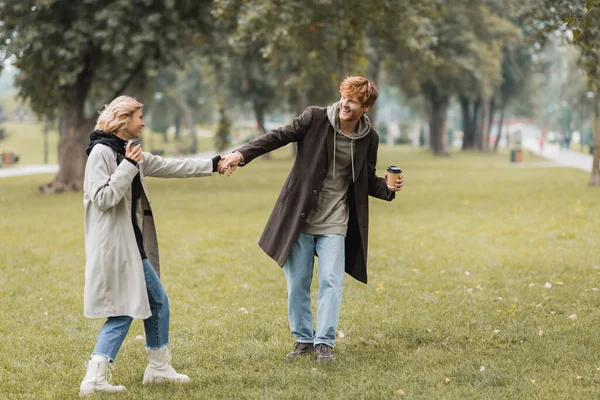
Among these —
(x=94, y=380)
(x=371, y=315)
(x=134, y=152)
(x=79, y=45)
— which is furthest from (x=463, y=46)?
(x=94, y=380)

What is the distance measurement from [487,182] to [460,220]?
1172cm

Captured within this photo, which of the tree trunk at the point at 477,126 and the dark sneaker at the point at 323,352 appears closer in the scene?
the dark sneaker at the point at 323,352

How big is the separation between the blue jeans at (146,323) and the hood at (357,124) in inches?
62.1

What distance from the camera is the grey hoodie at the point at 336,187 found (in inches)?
230

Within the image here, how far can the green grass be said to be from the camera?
5.44m

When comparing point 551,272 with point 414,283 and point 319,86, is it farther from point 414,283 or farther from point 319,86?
point 319,86

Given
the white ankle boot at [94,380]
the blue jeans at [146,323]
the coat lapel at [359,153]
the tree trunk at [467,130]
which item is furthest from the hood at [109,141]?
the tree trunk at [467,130]

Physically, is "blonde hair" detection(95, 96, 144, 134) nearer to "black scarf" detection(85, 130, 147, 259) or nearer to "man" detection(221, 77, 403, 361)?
"black scarf" detection(85, 130, 147, 259)

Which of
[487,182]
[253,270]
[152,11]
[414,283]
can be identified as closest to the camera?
[414,283]

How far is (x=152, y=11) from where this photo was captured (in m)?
22.2

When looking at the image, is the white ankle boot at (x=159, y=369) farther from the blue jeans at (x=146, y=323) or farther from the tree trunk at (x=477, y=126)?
the tree trunk at (x=477, y=126)

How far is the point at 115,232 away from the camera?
4965 millimetres

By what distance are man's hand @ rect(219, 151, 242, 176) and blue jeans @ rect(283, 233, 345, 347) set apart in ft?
2.22

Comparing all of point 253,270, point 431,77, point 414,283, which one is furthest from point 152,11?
point 431,77
